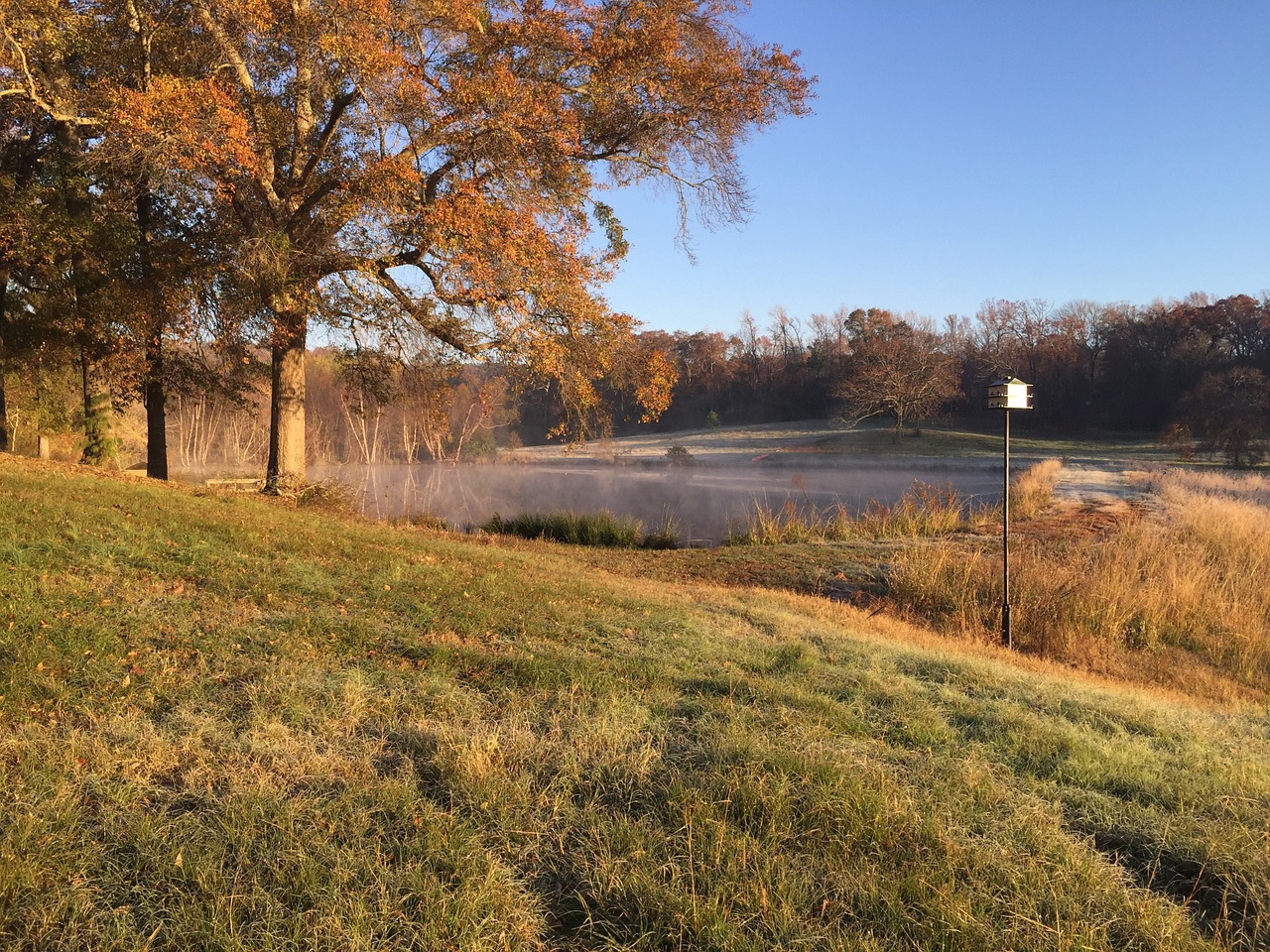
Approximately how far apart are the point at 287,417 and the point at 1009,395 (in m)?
12.8

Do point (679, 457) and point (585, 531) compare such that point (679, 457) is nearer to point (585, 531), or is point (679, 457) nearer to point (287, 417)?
point (585, 531)

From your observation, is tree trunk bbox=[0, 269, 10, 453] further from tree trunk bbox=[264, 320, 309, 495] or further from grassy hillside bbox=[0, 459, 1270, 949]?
grassy hillside bbox=[0, 459, 1270, 949]

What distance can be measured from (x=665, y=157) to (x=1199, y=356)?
58.4 metres

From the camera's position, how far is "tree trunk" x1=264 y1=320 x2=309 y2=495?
14.8 meters

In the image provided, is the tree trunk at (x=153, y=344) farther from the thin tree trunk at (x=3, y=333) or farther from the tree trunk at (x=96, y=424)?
the thin tree trunk at (x=3, y=333)

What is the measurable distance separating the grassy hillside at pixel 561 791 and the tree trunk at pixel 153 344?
912 cm

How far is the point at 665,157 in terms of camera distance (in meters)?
16.1

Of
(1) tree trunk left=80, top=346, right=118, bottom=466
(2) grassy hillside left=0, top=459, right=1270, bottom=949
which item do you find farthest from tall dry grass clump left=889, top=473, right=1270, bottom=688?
(1) tree trunk left=80, top=346, right=118, bottom=466

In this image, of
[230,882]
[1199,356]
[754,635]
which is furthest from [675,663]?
[1199,356]

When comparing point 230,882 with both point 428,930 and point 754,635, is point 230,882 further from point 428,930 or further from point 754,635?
point 754,635

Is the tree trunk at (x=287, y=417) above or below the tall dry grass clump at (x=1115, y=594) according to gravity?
above

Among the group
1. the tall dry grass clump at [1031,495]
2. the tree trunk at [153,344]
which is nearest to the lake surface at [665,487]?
the tall dry grass clump at [1031,495]

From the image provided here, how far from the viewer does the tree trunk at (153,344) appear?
13.7 metres

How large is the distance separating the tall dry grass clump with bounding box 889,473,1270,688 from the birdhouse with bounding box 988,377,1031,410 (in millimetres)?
2950
